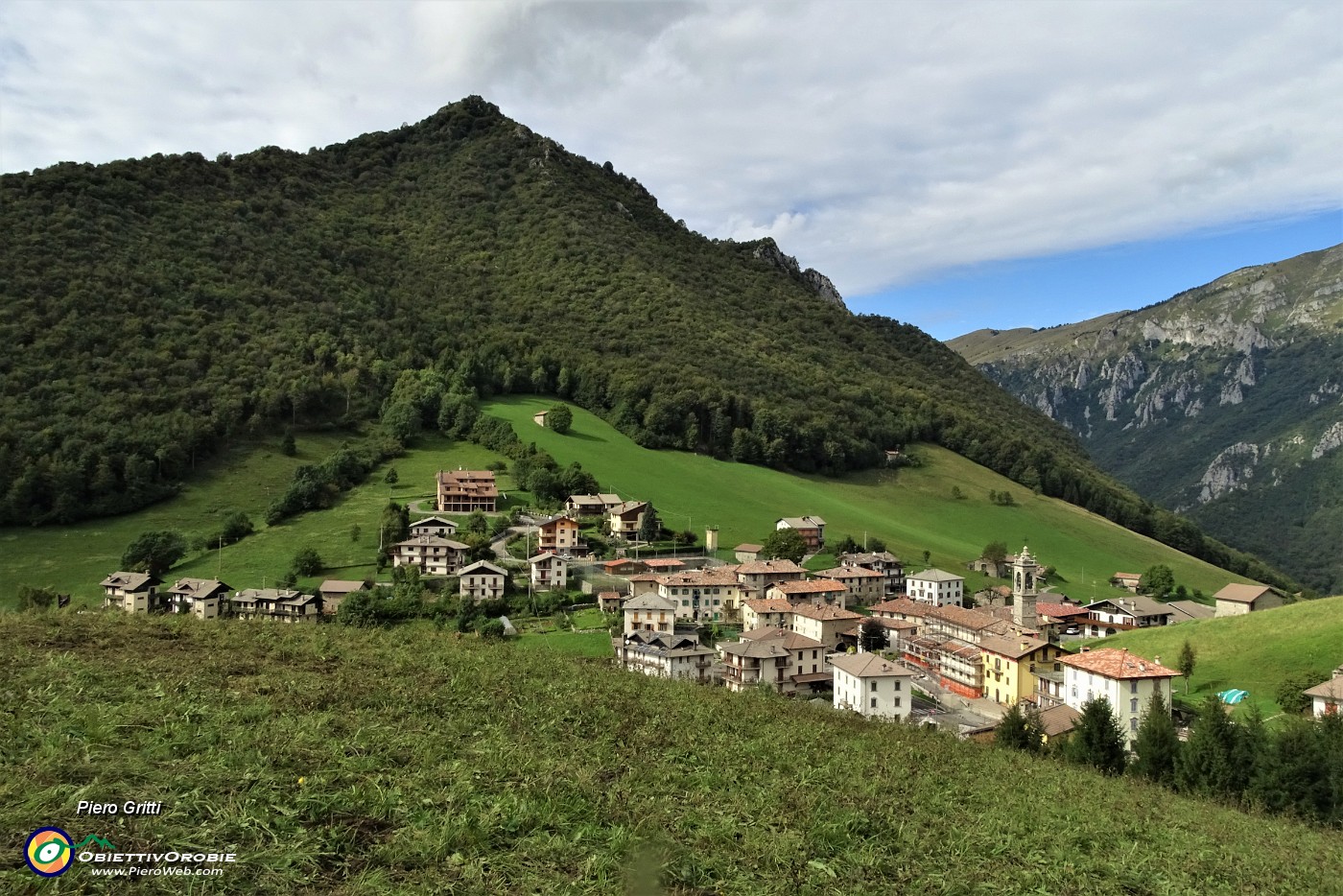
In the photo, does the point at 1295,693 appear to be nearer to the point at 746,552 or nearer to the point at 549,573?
the point at 746,552

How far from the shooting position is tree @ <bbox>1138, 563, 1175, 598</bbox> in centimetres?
6219

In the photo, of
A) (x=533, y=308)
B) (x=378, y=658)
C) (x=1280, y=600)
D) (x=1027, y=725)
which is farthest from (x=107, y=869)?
(x=533, y=308)

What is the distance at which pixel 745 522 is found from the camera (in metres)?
64.8

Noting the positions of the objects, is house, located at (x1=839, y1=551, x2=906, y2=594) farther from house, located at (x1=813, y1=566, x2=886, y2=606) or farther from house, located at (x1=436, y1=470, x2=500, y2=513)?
house, located at (x1=436, y1=470, x2=500, y2=513)

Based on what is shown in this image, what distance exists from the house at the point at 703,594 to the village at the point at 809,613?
0.10 meters

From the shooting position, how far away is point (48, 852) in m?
5.79

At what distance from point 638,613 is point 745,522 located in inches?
1015

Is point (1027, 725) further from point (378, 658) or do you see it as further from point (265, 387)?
point (265, 387)

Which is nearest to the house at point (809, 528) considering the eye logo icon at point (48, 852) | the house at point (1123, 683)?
the house at point (1123, 683)

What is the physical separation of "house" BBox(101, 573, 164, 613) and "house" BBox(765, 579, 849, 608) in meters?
34.7

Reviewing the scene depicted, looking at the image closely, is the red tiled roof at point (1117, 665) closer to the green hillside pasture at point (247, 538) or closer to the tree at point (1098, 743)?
the tree at point (1098, 743)

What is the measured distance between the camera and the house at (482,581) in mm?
42500

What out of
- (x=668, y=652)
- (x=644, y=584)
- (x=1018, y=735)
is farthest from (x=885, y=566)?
(x=1018, y=735)

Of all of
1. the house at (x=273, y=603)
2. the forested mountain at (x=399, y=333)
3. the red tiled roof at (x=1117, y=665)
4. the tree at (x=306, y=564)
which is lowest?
the red tiled roof at (x=1117, y=665)
